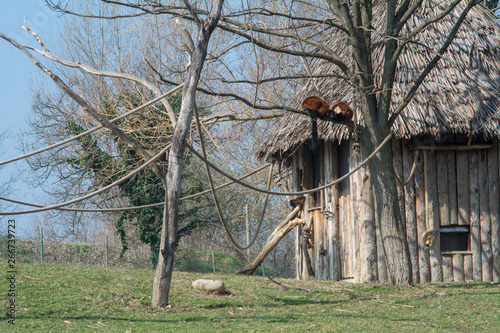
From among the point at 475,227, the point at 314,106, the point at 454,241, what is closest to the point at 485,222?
the point at 475,227

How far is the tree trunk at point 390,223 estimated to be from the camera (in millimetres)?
7863

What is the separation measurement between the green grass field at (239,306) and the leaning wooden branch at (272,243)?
2220mm

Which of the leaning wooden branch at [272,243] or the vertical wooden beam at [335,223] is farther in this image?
the leaning wooden branch at [272,243]


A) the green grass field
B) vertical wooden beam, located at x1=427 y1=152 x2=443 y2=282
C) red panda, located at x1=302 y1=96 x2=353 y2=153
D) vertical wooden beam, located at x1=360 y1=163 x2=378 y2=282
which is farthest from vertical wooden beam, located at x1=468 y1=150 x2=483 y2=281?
red panda, located at x1=302 y1=96 x2=353 y2=153

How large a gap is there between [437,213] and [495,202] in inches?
42.8

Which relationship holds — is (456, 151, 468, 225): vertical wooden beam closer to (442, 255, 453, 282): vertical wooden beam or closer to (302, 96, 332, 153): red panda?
(442, 255, 453, 282): vertical wooden beam

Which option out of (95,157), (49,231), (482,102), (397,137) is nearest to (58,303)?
(397,137)

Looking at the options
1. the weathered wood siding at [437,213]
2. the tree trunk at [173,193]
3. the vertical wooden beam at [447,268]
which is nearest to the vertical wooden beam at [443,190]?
the weathered wood siding at [437,213]

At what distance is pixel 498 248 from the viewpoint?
895cm

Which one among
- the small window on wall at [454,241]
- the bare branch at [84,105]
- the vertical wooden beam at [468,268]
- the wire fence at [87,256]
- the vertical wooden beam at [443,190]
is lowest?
the wire fence at [87,256]

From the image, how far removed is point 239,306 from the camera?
633 cm

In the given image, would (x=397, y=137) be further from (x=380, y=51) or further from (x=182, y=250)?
(x=182, y=250)

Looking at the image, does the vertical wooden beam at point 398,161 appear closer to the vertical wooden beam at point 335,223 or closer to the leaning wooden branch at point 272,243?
the vertical wooden beam at point 335,223

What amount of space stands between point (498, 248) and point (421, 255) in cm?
143
